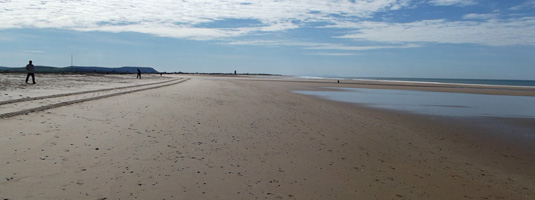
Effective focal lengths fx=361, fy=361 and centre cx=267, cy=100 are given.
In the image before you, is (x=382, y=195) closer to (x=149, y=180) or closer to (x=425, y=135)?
(x=149, y=180)

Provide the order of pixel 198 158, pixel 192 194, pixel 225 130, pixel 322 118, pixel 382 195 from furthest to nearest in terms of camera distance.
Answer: pixel 322 118
pixel 225 130
pixel 198 158
pixel 382 195
pixel 192 194

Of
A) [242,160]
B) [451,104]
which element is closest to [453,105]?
[451,104]

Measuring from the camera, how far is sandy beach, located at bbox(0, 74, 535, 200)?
179 inches

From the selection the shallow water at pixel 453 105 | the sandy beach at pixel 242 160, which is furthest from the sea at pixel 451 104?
the sandy beach at pixel 242 160

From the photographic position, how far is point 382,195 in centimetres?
464

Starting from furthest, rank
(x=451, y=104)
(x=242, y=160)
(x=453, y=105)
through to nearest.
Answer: (x=451, y=104), (x=453, y=105), (x=242, y=160)

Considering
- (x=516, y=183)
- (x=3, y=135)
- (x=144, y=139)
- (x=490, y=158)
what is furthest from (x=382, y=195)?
(x=3, y=135)

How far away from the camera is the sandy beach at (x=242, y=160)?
454 cm

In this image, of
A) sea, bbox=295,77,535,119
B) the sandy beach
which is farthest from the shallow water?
the sandy beach

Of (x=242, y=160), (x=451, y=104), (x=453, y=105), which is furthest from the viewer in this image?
(x=451, y=104)

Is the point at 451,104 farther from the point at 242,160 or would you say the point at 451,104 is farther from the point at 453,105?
the point at 242,160

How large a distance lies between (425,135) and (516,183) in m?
3.94

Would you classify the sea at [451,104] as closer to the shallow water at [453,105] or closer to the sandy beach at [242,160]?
the shallow water at [453,105]

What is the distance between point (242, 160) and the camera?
6.01 meters
